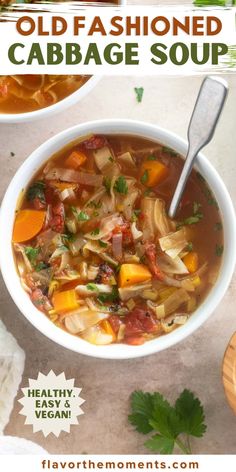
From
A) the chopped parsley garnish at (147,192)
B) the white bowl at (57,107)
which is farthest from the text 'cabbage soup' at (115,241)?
the white bowl at (57,107)

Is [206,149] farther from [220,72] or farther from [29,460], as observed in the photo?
[29,460]

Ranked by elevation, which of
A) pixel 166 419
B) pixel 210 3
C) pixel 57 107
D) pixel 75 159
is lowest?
pixel 166 419

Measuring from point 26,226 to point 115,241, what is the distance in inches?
10.0

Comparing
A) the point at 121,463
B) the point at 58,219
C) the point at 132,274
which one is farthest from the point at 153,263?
the point at 121,463

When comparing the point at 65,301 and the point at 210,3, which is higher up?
the point at 210,3

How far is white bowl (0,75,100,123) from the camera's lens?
1.75 m

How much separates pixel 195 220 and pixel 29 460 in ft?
2.88

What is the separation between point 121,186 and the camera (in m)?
1.76

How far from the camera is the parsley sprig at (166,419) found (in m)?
1.86

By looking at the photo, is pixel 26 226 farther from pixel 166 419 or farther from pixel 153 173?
pixel 166 419

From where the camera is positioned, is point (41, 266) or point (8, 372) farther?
point (8, 372)

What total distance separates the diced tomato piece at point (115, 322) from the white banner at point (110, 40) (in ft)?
2.32

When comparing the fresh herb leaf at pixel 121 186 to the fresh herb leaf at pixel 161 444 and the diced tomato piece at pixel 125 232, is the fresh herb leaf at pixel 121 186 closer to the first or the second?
the diced tomato piece at pixel 125 232

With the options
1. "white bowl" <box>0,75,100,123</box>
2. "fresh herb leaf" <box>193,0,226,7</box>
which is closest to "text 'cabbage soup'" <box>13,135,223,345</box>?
"white bowl" <box>0,75,100,123</box>
